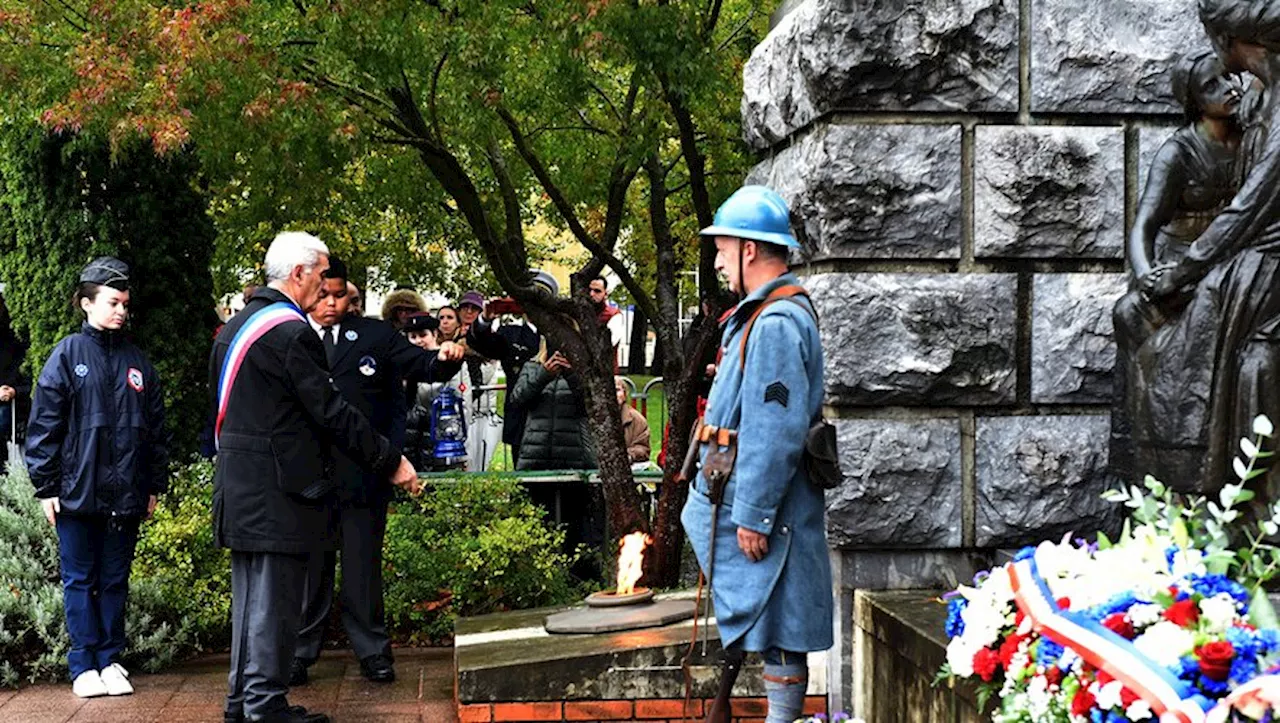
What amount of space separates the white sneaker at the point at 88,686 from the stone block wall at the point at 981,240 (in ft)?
12.4

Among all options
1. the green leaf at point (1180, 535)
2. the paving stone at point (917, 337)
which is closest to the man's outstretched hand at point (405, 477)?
the paving stone at point (917, 337)

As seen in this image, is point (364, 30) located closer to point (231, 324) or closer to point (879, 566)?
point (231, 324)

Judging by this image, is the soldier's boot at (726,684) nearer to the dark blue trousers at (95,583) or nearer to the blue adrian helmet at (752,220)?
the blue adrian helmet at (752,220)

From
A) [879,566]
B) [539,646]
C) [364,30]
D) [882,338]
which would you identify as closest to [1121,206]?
[882,338]

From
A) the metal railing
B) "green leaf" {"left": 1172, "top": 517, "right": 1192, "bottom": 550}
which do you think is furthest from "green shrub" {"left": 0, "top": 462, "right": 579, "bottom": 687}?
"green leaf" {"left": 1172, "top": 517, "right": 1192, "bottom": 550}

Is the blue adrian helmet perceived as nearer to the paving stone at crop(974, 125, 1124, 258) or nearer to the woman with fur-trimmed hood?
the paving stone at crop(974, 125, 1124, 258)

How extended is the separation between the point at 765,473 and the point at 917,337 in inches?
48.0

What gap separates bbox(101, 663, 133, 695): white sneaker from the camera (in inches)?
303

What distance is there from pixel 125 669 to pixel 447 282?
631 inches

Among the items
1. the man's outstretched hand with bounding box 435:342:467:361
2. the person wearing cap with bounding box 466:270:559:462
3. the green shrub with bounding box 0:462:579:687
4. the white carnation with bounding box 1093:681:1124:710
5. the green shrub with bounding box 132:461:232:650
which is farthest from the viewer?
the person wearing cap with bounding box 466:270:559:462

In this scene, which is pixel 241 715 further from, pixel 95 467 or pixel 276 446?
pixel 95 467

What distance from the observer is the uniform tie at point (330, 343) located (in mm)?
8086

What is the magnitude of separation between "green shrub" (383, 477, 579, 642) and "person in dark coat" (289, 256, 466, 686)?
860 mm

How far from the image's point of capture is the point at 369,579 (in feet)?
26.3
